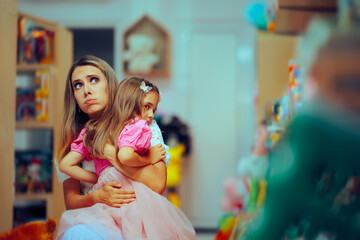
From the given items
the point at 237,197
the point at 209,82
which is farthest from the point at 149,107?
the point at 209,82

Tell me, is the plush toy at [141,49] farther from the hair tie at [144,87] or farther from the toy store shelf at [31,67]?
the hair tie at [144,87]

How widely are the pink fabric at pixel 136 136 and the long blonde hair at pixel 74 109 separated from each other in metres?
0.07

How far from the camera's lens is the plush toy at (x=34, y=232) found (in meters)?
0.79

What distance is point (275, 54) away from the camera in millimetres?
808

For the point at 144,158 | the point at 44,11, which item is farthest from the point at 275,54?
the point at 44,11

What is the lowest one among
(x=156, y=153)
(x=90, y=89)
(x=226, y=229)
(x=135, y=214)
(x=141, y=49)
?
(x=226, y=229)

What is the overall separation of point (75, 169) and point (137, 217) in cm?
16

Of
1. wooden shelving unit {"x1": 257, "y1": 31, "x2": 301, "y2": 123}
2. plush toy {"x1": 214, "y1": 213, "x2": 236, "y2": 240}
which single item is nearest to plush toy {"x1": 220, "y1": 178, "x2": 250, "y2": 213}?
plush toy {"x1": 214, "y1": 213, "x2": 236, "y2": 240}

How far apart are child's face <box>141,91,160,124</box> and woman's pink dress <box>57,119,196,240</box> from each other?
2 centimetres

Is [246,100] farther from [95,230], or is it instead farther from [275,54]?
[95,230]

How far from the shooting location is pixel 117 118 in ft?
2.33

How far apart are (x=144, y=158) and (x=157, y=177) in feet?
0.14

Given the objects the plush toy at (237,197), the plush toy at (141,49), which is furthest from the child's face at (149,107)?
the plush toy at (141,49)

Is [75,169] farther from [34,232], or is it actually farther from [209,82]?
[209,82]
